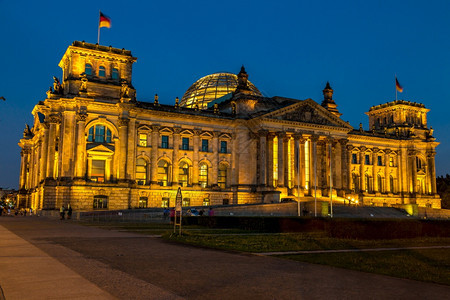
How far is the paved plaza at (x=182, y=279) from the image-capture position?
1080 centimetres

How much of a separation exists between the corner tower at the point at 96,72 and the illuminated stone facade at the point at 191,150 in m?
0.15

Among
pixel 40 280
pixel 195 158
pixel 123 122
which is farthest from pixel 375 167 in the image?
pixel 40 280

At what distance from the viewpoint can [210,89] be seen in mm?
100625

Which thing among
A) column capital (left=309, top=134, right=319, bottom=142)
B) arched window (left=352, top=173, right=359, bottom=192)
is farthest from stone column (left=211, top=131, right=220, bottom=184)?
arched window (left=352, top=173, right=359, bottom=192)

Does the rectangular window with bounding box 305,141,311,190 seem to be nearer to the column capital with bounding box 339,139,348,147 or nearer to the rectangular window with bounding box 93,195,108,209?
the column capital with bounding box 339,139,348,147

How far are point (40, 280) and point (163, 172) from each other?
208 feet

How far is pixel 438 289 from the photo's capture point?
11.8 m

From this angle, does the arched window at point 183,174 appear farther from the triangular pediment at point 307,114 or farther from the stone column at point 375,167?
the stone column at point 375,167

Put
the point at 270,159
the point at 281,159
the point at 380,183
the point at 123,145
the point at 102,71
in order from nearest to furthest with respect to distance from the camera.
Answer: the point at 123,145
the point at 102,71
the point at 281,159
the point at 270,159
the point at 380,183

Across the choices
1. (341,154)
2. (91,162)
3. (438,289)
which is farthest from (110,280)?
(341,154)

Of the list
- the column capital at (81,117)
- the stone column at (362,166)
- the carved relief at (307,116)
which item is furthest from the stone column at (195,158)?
the stone column at (362,166)

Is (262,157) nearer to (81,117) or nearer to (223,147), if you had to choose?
(223,147)

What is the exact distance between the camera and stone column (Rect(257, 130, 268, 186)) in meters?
78.0

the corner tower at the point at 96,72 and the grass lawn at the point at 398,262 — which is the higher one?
the corner tower at the point at 96,72
